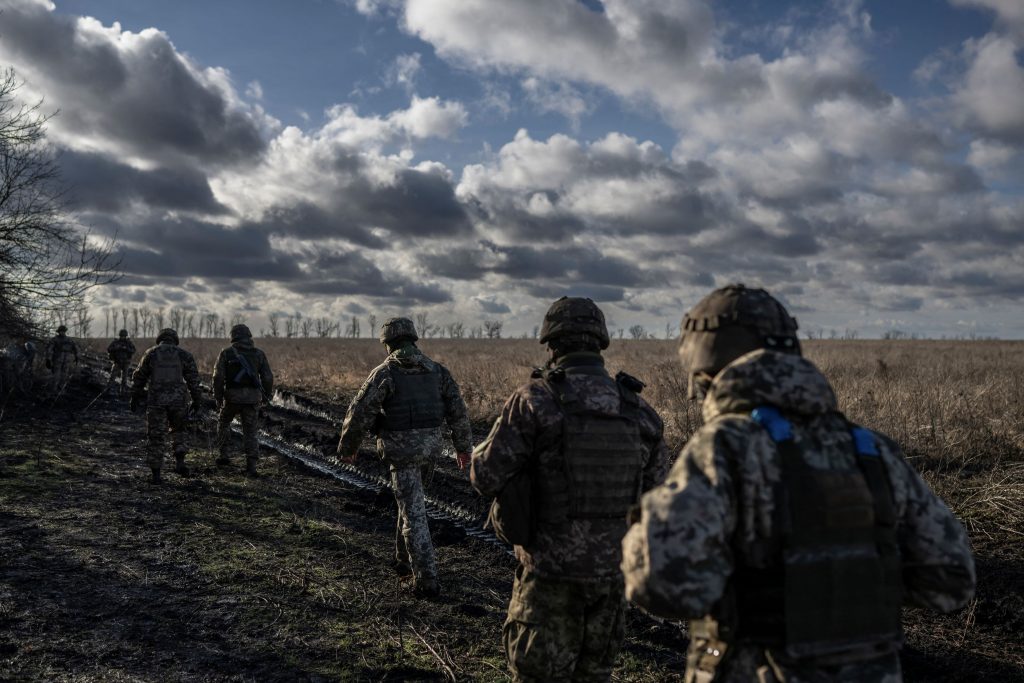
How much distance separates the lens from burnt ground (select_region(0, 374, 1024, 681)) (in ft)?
15.1

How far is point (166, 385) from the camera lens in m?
10.2

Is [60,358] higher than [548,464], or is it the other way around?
[548,464]

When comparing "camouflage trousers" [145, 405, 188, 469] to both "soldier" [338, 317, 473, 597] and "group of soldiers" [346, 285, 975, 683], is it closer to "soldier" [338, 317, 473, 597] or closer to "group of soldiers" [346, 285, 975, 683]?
"soldier" [338, 317, 473, 597]

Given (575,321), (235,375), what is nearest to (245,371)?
(235,375)

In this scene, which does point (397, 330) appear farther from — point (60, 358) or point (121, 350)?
point (121, 350)

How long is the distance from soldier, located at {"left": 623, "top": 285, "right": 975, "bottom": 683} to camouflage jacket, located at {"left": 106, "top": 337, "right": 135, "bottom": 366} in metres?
21.5

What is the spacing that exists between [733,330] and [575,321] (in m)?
1.38

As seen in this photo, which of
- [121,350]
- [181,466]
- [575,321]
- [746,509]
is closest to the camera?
[746,509]

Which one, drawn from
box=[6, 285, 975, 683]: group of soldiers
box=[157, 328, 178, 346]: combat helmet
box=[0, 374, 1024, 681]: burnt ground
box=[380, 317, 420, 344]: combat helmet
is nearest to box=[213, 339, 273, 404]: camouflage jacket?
box=[157, 328, 178, 346]: combat helmet

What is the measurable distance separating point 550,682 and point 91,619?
12.9ft

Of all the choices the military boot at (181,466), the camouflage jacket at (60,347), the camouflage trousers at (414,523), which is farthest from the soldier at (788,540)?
the camouflage jacket at (60,347)

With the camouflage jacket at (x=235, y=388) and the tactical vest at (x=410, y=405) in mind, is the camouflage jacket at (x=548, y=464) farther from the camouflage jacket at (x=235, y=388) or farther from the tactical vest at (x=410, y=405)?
the camouflage jacket at (x=235, y=388)

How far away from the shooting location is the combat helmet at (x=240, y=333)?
1070 cm

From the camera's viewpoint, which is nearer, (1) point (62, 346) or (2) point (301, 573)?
(2) point (301, 573)
